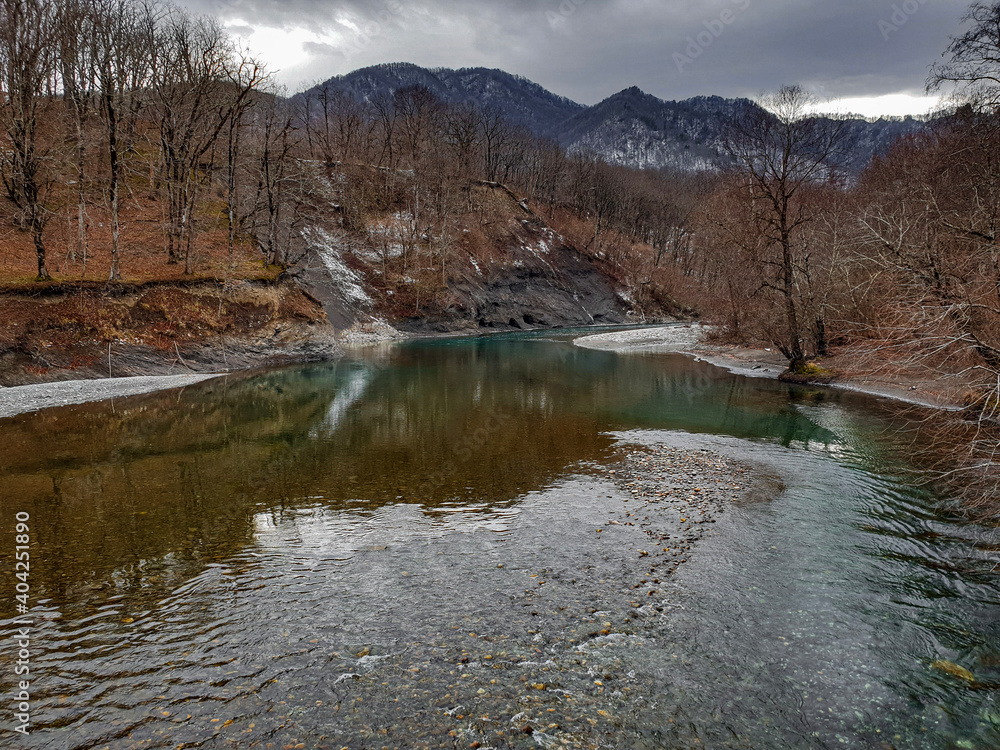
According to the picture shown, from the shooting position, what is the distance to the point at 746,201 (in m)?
40.2

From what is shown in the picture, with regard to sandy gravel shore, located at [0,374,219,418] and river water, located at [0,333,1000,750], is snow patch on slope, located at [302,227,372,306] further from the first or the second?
river water, located at [0,333,1000,750]

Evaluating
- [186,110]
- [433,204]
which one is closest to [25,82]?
[186,110]

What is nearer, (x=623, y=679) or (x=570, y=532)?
(x=623, y=679)

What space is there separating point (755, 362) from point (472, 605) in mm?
35950

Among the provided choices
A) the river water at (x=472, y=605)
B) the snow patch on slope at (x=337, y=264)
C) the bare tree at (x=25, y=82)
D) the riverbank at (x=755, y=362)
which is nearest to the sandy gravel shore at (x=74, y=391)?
the river water at (x=472, y=605)

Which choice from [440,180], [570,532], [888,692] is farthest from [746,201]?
[440,180]

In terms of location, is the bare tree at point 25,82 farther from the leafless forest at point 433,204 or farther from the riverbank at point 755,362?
the riverbank at point 755,362

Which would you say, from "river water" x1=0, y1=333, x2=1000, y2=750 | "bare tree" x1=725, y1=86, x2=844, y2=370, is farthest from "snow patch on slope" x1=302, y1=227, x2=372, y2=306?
"river water" x1=0, y1=333, x2=1000, y2=750

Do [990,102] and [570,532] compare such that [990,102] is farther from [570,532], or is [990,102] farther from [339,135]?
[339,135]

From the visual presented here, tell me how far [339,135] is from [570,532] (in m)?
103

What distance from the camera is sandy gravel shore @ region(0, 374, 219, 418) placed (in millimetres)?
22455

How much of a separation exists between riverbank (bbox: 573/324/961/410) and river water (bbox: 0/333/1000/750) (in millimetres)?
6400

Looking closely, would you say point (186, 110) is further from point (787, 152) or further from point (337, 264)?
point (787, 152)

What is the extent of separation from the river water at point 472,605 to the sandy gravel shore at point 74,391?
234 inches
